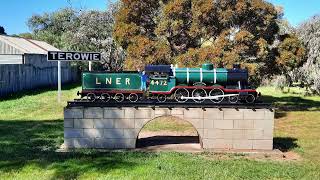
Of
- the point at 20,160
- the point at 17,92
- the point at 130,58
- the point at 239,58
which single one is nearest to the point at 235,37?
the point at 239,58

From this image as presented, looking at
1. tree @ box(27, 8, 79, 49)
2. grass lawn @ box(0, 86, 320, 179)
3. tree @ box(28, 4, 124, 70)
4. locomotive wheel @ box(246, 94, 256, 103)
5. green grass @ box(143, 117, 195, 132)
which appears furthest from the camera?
tree @ box(27, 8, 79, 49)

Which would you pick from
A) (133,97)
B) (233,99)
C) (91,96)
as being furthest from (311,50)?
(91,96)

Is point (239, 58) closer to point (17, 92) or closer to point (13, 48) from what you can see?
point (17, 92)

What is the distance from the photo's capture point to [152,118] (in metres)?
19.0

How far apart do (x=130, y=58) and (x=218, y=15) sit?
629 cm

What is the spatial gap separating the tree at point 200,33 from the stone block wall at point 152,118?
998 centimetres

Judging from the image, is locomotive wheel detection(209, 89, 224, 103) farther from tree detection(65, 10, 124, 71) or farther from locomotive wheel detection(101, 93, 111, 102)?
tree detection(65, 10, 124, 71)

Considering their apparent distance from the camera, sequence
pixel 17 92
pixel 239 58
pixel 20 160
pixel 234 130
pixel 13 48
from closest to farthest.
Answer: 1. pixel 20 160
2. pixel 234 130
3. pixel 239 58
4. pixel 17 92
5. pixel 13 48

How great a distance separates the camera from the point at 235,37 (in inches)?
1161

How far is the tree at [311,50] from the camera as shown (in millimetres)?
39438

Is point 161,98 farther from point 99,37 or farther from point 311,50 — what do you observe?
point 99,37

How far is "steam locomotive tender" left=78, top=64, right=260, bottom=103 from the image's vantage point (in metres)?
20.0

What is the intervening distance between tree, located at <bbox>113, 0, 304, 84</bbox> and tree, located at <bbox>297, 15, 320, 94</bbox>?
9.47m

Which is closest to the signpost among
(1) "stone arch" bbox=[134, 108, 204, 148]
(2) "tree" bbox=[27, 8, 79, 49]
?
(1) "stone arch" bbox=[134, 108, 204, 148]
